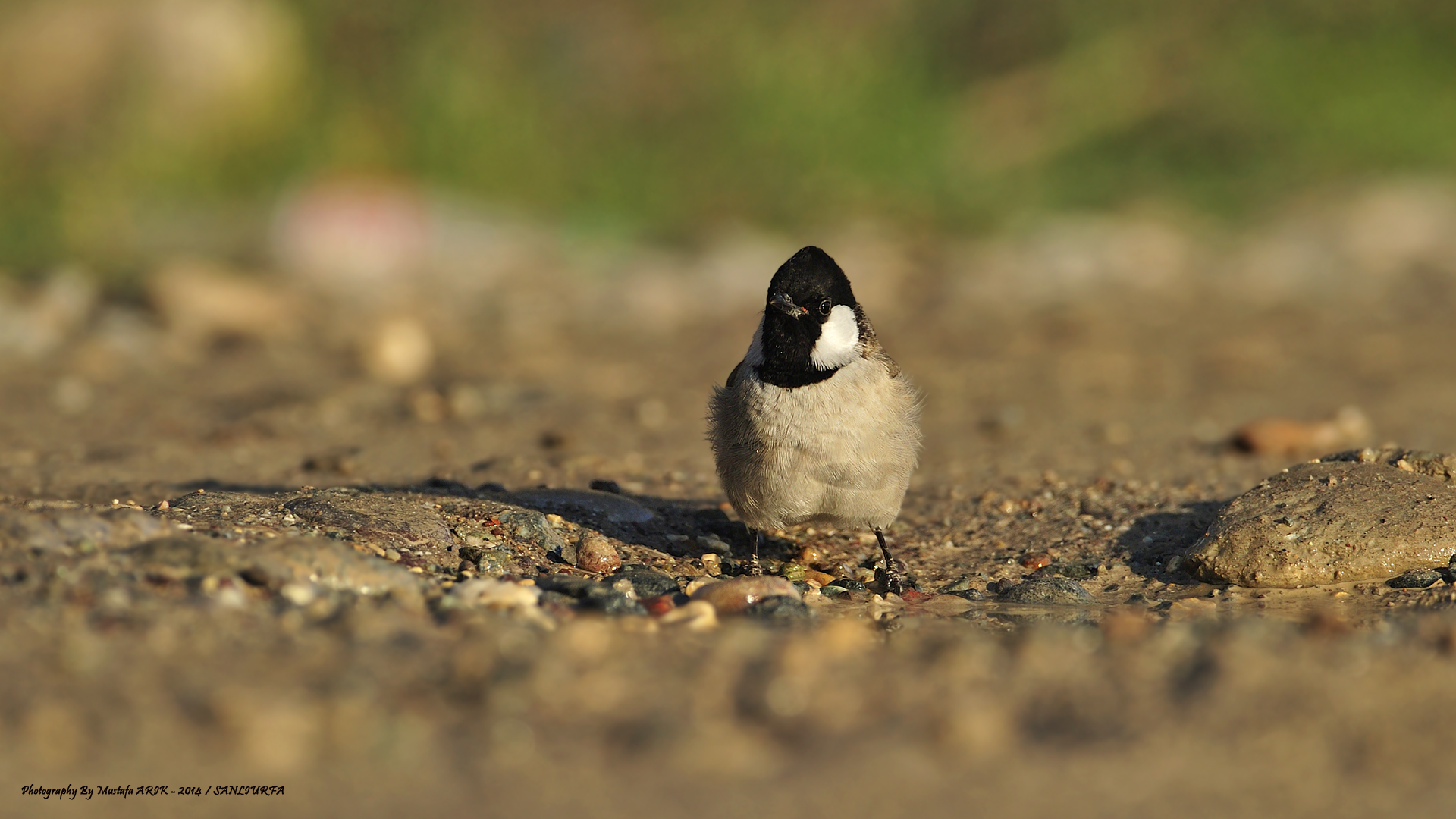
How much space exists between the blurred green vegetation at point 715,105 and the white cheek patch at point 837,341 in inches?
248

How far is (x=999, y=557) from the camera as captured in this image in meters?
4.76

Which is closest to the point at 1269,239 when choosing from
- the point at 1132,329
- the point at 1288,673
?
the point at 1132,329

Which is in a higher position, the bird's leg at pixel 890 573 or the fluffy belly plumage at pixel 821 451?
the fluffy belly plumage at pixel 821 451

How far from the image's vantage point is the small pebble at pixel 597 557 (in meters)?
4.42

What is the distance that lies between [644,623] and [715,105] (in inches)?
338

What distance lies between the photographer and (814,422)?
4.39 m

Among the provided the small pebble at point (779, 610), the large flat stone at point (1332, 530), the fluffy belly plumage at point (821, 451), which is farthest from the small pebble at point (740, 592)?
the large flat stone at point (1332, 530)

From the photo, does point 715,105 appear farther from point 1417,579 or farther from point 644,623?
point 644,623

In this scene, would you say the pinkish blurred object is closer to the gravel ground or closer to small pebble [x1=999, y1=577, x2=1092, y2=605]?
the gravel ground

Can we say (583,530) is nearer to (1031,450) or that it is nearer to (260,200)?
(1031,450)

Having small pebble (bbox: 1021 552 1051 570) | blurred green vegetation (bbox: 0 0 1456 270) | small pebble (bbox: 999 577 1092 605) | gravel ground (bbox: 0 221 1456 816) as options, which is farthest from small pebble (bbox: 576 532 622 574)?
blurred green vegetation (bbox: 0 0 1456 270)

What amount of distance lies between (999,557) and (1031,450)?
64.3 inches

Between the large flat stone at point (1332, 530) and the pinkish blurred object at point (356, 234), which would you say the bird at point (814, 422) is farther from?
the pinkish blurred object at point (356, 234)

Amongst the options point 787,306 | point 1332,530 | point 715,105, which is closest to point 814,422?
point 787,306
